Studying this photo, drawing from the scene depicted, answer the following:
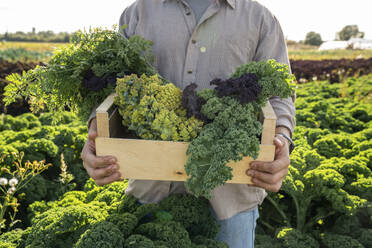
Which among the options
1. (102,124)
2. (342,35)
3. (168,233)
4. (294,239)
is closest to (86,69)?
(102,124)

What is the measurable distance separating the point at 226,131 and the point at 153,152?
15.7 inches

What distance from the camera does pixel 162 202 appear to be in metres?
2.28

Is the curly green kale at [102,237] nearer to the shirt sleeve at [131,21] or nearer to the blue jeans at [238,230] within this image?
the blue jeans at [238,230]

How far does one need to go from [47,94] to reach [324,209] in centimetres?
346

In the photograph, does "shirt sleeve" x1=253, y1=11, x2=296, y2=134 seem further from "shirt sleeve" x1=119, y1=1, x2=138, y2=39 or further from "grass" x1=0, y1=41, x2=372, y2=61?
"grass" x1=0, y1=41, x2=372, y2=61

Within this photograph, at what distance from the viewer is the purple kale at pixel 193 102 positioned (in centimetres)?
167

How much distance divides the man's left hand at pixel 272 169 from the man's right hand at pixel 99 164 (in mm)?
725

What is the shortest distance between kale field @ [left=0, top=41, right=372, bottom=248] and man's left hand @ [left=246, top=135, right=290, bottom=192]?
2.17 ft

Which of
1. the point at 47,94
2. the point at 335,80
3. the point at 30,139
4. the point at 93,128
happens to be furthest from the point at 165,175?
the point at 335,80

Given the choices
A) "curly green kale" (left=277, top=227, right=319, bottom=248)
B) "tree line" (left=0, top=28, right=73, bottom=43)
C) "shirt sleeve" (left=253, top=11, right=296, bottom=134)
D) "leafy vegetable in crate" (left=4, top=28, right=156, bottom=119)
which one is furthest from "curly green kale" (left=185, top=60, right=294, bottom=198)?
"tree line" (left=0, top=28, right=73, bottom=43)

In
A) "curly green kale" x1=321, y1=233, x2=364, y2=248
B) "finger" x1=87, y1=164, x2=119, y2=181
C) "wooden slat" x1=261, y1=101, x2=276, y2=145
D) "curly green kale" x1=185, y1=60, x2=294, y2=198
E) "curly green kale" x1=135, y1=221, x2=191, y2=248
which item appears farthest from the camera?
"curly green kale" x1=321, y1=233, x2=364, y2=248

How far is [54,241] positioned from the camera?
2.24m

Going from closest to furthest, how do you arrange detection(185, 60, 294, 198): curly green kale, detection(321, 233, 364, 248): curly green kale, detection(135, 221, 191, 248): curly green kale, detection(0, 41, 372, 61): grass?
detection(185, 60, 294, 198): curly green kale
detection(135, 221, 191, 248): curly green kale
detection(321, 233, 364, 248): curly green kale
detection(0, 41, 372, 61): grass

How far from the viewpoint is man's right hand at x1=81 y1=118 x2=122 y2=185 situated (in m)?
1.69
